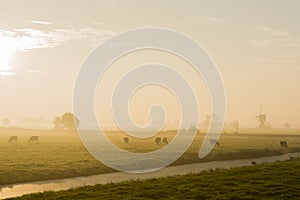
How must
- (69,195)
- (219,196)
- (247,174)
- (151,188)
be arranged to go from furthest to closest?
(247,174) → (151,188) → (69,195) → (219,196)

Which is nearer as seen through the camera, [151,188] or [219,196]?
[219,196]

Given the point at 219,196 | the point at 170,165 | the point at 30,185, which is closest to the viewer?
the point at 219,196

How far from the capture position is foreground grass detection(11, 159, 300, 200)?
75.9ft

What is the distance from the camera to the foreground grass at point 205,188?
23125 mm

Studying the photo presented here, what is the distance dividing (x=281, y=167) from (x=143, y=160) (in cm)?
2143

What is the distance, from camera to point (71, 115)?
19938cm

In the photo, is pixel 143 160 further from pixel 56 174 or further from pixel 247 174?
pixel 247 174

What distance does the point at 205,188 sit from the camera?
2519 centimetres

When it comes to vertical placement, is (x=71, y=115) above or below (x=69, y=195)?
above

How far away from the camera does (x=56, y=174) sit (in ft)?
128

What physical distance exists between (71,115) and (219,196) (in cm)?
18248

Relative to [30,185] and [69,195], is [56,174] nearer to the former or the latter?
[30,185]

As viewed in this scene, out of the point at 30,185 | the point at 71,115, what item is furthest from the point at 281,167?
the point at 71,115

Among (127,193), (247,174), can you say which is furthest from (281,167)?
(127,193)
